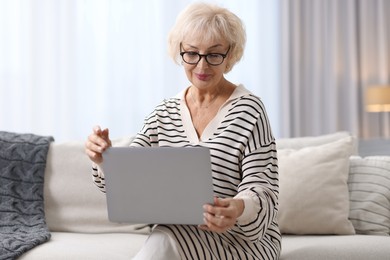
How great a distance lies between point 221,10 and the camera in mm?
2211

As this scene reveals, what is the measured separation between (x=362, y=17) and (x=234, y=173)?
3038mm

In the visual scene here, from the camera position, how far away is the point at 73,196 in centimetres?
302

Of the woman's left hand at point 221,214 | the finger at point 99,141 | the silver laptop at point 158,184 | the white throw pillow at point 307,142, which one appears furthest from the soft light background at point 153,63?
the woman's left hand at point 221,214

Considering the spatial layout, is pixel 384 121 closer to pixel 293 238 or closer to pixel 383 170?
pixel 383 170

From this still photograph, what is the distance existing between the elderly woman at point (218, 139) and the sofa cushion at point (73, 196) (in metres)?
0.81

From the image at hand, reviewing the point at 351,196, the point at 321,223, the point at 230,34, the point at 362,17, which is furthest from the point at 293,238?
the point at 362,17

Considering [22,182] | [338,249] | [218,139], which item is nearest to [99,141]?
[218,139]

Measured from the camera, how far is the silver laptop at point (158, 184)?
5.80 ft

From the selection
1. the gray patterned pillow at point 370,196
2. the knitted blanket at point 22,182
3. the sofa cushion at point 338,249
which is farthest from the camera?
the knitted blanket at point 22,182

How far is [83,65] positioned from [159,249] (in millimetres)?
2892

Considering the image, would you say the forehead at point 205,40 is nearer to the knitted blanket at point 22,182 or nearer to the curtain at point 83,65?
the knitted blanket at point 22,182

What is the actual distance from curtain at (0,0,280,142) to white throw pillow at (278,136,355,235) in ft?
6.18

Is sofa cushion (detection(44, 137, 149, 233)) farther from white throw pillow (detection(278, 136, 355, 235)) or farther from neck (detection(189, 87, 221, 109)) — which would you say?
neck (detection(189, 87, 221, 109))

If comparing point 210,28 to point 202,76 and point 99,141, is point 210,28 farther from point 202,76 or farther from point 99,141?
point 99,141
